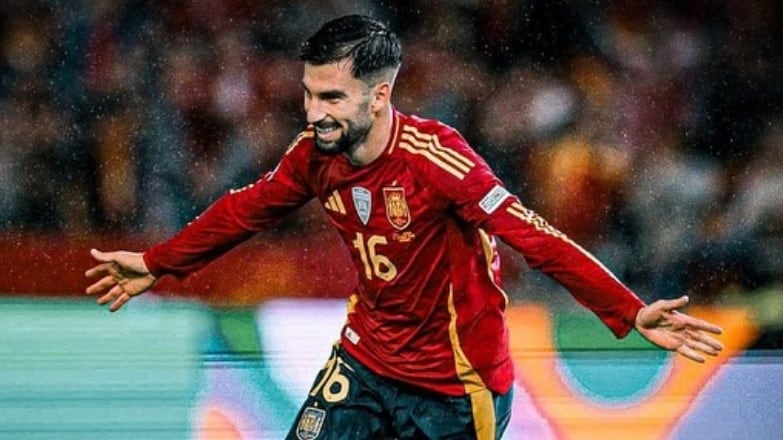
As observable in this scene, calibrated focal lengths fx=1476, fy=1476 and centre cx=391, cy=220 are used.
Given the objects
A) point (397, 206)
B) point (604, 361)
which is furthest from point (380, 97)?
point (604, 361)

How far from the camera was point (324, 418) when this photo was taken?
2.67m

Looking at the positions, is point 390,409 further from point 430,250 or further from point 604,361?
point 604,361

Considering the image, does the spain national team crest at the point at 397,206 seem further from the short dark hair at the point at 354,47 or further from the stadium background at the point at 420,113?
the stadium background at the point at 420,113

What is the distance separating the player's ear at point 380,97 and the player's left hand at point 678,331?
1.93ft

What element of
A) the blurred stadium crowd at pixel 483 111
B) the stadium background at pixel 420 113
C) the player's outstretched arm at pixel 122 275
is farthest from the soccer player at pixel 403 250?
the blurred stadium crowd at pixel 483 111

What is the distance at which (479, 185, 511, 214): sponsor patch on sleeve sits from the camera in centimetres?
255

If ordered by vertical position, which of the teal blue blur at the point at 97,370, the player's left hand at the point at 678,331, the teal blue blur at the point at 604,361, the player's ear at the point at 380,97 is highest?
the player's ear at the point at 380,97

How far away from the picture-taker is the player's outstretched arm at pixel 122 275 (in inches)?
113

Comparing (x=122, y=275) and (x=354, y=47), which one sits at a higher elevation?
(x=354, y=47)

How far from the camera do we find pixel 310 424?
267 centimetres

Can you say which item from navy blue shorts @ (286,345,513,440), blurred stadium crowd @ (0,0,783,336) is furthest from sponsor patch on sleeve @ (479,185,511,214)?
blurred stadium crowd @ (0,0,783,336)

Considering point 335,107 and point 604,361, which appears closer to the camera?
point 335,107

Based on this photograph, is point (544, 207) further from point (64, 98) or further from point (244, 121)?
point (64, 98)

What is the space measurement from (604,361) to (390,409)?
5.60ft
